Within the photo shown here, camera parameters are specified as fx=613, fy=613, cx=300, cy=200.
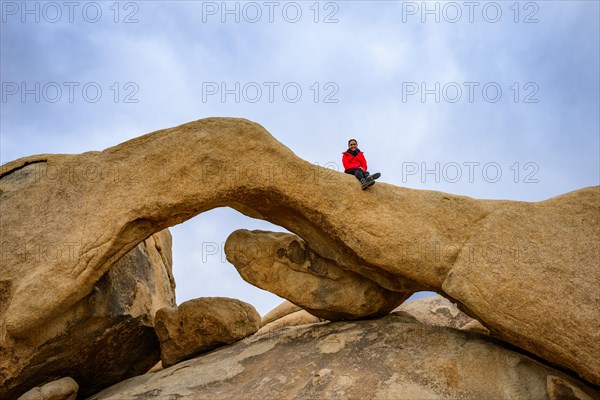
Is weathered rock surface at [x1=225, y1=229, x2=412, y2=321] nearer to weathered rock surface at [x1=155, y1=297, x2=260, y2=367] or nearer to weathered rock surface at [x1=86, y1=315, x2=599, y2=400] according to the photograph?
weathered rock surface at [x1=86, y1=315, x2=599, y2=400]

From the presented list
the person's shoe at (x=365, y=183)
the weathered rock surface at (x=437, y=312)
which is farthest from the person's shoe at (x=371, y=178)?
the weathered rock surface at (x=437, y=312)

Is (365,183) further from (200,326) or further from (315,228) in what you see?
(200,326)

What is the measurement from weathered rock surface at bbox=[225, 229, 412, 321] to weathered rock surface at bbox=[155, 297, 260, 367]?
1.04 m

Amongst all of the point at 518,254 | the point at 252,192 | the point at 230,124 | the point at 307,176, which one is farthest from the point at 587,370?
the point at 230,124

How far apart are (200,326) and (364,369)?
3393 millimetres

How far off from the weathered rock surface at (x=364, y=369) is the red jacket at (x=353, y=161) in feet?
8.28

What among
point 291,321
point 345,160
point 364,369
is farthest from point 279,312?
point 364,369

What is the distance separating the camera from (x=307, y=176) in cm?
933

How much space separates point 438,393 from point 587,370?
193 cm

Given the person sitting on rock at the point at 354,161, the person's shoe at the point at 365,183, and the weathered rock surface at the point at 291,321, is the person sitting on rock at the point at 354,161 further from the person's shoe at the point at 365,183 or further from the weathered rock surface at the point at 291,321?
the weathered rock surface at the point at 291,321

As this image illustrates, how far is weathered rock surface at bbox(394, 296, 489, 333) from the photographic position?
38.3 feet

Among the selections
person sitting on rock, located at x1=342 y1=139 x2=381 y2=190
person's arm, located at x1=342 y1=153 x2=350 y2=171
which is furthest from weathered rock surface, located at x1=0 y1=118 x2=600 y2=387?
person's arm, located at x1=342 y1=153 x2=350 y2=171

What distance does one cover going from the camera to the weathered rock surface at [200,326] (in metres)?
10.6

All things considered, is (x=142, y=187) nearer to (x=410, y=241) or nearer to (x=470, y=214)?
(x=410, y=241)
